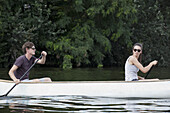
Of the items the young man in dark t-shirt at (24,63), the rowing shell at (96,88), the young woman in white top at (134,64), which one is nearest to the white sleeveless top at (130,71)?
the young woman in white top at (134,64)

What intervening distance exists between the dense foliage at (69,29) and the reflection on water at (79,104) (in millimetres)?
12154

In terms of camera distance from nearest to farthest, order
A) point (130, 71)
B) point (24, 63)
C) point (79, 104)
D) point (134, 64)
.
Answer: point (79, 104) < point (134, 64) < point (130, 71) < point (24, 63)

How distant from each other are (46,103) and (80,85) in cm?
114

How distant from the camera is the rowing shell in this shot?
8.87 meters

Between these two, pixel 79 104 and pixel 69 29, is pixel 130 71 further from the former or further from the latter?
pixel 69 29

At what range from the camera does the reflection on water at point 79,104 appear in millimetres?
7258

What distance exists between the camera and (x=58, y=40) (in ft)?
73.5

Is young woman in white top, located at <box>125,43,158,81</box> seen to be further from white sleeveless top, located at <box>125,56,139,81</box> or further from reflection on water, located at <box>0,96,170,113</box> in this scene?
reflection on water, located at <box>0,96,170,113</box>

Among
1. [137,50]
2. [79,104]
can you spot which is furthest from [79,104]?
[137,50]

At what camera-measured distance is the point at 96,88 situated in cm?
903

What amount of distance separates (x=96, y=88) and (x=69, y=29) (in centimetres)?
1474

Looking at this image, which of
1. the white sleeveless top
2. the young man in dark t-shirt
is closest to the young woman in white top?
the white sleeveless top

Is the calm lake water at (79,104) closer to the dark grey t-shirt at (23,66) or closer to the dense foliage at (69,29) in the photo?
the dark grey t-shirt at (23,66)

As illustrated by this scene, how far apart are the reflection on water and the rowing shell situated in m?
0.18
